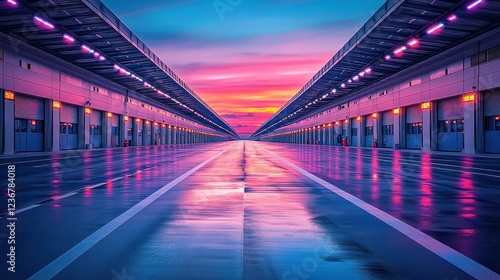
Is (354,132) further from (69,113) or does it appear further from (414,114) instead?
(69,113)

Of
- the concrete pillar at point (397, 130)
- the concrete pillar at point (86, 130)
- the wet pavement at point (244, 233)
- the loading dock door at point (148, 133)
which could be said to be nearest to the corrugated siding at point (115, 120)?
the concrete pillar at point (86, 130)

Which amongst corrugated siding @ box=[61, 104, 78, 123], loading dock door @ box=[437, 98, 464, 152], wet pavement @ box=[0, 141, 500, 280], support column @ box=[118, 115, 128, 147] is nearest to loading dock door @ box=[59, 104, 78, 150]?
corrugated siding @ box=[61, 104, 78, 123]

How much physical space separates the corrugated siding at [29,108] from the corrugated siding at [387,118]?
123 ft

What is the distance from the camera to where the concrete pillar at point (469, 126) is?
31672 mm

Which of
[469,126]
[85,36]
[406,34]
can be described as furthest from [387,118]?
[85,36]

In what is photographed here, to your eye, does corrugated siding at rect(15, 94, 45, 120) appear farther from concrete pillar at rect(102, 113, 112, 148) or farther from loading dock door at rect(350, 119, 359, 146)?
loading dock door at rect(350, 119, 359, 146)

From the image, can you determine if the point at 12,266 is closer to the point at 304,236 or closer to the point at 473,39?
the point at 304,236

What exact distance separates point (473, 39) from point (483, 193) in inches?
962

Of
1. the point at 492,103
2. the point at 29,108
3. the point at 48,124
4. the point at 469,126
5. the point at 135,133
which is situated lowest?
the point at 469,126

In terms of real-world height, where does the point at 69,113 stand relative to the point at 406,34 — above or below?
below

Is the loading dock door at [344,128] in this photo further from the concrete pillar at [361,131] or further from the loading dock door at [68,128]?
the loading dock door at [68,128]

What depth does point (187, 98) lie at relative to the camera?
246 ft

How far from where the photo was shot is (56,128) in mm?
38281

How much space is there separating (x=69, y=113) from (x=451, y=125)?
36.4 m
